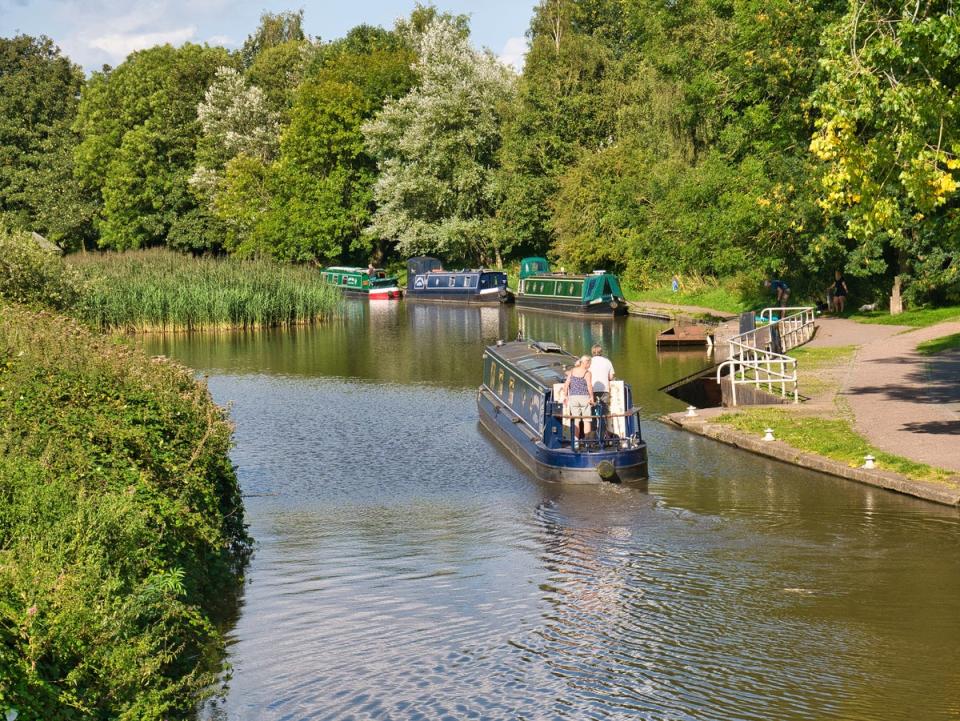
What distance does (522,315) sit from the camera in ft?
175

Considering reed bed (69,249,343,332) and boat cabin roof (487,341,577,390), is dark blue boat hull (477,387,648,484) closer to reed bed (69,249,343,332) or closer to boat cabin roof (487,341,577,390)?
boat cabin roof (487,341,577,390)

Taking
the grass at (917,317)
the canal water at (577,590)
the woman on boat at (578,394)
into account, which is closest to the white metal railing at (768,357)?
the grass at (917,317)

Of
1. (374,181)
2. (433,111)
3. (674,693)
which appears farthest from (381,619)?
(374,181)

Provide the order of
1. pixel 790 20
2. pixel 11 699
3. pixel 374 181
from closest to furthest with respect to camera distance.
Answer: pixel 11 699 → pixel 790 20 → pixel 374 181

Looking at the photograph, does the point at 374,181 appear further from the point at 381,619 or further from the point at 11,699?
the point at 11,699

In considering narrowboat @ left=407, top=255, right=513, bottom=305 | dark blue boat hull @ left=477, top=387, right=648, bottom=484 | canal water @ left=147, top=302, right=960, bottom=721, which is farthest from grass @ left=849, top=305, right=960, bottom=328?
narrowboat @ left=407, top=255, right=513, bottom=305

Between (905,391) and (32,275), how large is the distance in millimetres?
18372

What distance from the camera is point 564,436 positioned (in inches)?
778

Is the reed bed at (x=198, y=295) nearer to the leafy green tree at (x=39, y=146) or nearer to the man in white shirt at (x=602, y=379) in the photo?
the man in white shirt at (x=602, y=379)

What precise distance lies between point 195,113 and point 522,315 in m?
35.8

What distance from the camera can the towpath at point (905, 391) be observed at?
19203 mm

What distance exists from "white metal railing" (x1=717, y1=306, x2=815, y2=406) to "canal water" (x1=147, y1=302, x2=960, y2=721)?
2745 millimetres

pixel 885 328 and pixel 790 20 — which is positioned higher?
pixel 790 20

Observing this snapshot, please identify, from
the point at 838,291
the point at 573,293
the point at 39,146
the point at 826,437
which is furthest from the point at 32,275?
the point at 39,146
